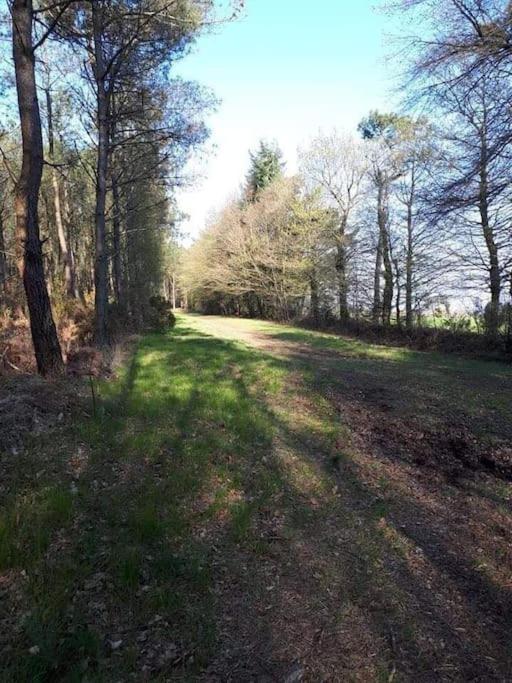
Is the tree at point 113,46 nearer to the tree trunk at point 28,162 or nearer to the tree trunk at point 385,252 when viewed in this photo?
the tree trunk at point 28,162

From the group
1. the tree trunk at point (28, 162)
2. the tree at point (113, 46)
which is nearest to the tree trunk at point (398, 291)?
the tree at point (113, 46)

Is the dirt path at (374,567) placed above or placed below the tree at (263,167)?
below

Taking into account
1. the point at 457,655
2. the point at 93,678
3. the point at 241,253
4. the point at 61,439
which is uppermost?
the point at 241,253

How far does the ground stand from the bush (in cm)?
1202

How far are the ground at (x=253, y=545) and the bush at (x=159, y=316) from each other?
473 inches

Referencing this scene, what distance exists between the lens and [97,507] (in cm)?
422

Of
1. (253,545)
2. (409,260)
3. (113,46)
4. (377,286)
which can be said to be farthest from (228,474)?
(377,286)

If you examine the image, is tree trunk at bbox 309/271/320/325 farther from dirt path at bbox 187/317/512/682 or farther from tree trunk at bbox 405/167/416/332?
dirt path at bbox 187/317/512/682

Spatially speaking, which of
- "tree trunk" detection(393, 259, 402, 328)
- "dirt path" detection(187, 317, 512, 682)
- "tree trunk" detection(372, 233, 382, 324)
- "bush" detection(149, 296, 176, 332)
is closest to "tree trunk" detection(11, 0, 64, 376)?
"dirt path" detection(187, 317, 512, 682)

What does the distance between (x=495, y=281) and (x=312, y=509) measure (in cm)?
1642

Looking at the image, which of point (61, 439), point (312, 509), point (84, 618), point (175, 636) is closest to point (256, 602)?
point (175, 636)

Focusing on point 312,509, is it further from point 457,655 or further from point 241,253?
point 241,253

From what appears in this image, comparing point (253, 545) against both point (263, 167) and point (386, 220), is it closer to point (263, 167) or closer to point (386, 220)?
point (386, 220)

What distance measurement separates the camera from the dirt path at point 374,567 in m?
2.87
